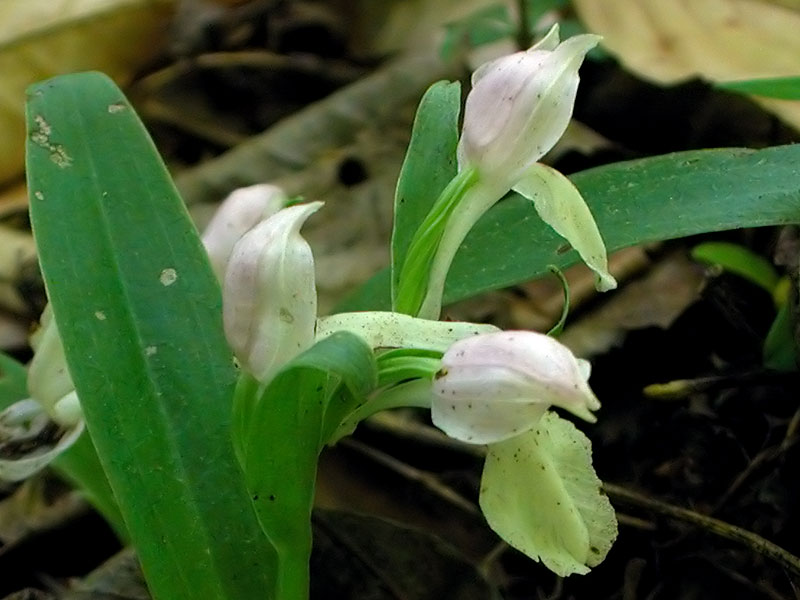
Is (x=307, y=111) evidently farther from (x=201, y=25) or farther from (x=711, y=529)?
(x=711, y=529)

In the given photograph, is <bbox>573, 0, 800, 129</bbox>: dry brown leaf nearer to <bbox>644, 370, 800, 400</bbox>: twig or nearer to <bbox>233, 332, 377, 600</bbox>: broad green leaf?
<bbox>644, 370, 800, 400</bbox>: twig

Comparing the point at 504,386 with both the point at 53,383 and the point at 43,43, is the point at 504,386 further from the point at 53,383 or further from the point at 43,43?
the point at 43,43

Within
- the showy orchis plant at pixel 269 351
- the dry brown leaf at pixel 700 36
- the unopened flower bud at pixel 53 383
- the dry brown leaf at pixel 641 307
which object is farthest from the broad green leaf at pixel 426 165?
the dry brown leaf at pixel 700 36

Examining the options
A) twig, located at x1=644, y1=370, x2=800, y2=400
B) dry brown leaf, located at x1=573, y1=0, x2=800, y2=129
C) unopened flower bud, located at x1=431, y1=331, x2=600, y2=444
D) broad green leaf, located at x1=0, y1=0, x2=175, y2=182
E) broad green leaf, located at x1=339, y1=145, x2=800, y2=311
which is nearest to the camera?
unopened flower bud, located at x1=431, y1=331, x2=600, y2=444

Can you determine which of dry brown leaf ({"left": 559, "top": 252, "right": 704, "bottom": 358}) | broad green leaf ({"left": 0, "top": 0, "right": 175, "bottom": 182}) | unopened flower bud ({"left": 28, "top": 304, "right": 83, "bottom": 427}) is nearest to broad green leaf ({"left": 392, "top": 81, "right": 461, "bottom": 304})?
unopened flower bud ({"left": 28, "top": 304, "right": 83, "bottom": 427})

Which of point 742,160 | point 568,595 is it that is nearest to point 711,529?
point 568,595

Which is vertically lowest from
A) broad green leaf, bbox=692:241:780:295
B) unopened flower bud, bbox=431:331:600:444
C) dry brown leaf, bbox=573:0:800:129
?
dry brown leaf, bbox=573:0:800:129

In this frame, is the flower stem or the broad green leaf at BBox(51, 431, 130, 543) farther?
the broad green leaf at BBox(51, 431, 130, 543)

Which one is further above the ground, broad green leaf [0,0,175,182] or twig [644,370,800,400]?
broad green leaf [0,0,175,182]
